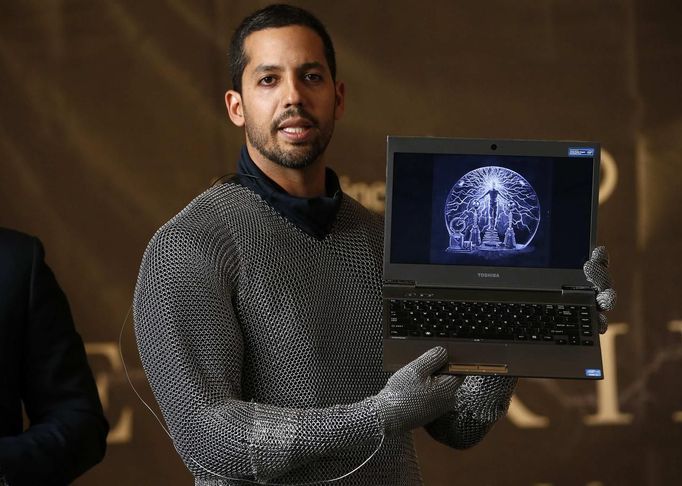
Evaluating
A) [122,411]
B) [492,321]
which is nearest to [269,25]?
[492,321]

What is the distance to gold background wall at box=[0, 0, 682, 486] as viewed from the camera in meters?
3.37

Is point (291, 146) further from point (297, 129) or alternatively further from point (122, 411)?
point (122, 411)

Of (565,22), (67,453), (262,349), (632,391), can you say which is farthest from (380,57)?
(67,453)

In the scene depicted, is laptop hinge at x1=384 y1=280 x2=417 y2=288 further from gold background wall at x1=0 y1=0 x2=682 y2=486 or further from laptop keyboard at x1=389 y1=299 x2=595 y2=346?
gold background wall at x1=0 y1=0 x2=682 y2=486

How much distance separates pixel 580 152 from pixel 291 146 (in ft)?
1.58

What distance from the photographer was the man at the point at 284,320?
173 cm

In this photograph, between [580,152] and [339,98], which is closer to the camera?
[580,152]

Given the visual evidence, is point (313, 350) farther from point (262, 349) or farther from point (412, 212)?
point (412, 212)

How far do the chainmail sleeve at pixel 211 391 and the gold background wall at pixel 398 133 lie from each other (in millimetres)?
1647

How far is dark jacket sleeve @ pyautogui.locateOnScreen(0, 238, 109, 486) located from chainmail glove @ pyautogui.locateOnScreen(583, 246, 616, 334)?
2.65ft

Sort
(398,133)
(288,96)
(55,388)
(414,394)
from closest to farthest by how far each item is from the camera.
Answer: (55,388) → (414,394) → (288,96) → (398,133)

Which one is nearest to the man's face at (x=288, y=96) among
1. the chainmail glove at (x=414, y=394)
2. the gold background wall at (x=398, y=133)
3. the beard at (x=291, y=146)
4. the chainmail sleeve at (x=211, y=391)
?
the beard at (x=291, y=146)

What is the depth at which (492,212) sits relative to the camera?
1938mm

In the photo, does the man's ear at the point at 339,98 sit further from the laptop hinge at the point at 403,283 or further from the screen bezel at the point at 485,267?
the laptop hinge at the point at 403,283
